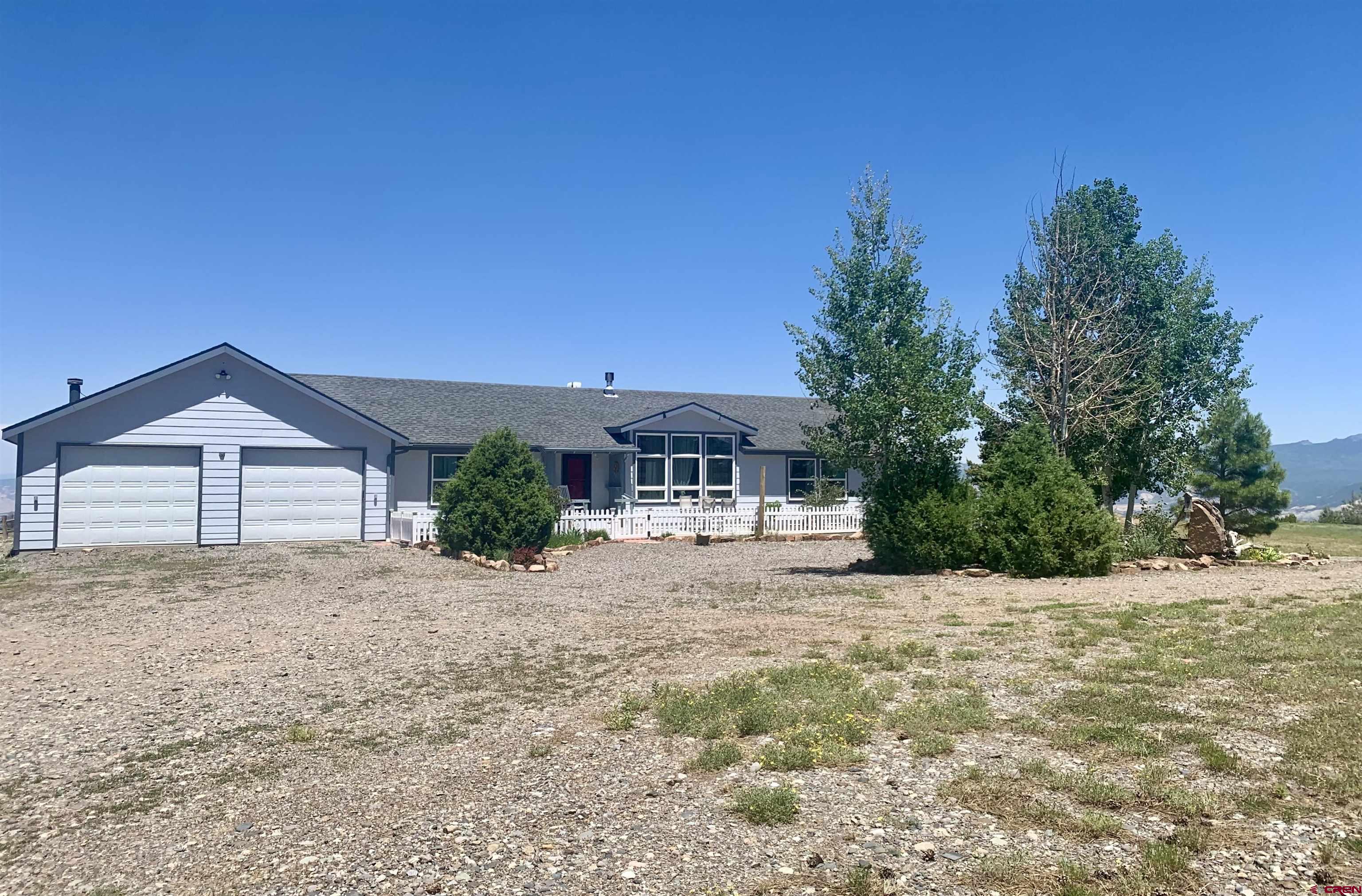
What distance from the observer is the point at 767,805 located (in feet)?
16.8

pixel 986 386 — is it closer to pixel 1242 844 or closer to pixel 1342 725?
pixel 1342 725

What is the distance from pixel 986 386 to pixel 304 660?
14241 millimetres

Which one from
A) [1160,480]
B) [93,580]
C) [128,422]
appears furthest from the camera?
[1160,480]

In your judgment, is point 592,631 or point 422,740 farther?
point 592,631

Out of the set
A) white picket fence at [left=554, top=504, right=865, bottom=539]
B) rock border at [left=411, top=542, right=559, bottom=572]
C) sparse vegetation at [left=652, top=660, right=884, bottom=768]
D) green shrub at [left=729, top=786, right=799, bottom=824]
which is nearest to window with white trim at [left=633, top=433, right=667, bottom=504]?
white picket fence at [left=554, top=504, right=865, bottom=539]

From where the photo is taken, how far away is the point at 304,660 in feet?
30.9

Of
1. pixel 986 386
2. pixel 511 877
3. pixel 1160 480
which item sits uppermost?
pixel 986 386

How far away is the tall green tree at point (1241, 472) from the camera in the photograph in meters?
28.2

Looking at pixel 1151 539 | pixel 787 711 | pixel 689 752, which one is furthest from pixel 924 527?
pixel 689 752

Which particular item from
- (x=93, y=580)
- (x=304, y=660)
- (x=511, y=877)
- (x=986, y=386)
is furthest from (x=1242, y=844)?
(x=93, y=580)

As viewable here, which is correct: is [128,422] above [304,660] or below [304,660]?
above

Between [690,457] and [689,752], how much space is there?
2377 centimetres

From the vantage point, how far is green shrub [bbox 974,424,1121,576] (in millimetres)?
15930

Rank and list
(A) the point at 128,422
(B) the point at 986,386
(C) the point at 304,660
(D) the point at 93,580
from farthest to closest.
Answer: (A) the point at 128,422 → (B) the point at 986,386 → (D) the point at 93,580 → (C) the point at 304,660
